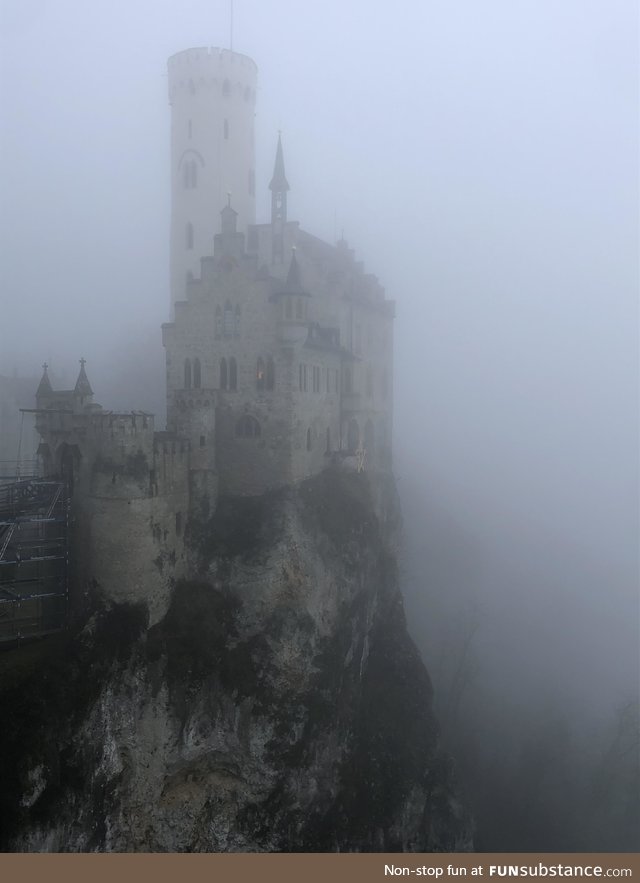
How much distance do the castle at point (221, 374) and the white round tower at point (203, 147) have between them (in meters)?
0.10

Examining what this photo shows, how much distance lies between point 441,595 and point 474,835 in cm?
3781

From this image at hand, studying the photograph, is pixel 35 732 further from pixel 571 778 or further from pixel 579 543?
pixel 579 543

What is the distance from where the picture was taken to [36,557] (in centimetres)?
3772

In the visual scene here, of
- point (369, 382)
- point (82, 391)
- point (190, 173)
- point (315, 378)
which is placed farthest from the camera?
point (369, 382)

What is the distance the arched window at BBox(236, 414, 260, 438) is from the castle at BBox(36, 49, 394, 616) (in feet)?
0.22

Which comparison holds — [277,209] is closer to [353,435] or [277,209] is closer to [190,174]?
[190,174]

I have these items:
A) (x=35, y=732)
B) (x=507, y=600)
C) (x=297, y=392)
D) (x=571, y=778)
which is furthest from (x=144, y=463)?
(x=507, y=600)

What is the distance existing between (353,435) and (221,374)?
53.7ft

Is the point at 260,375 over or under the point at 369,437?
over

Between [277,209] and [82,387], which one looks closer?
[82,387]

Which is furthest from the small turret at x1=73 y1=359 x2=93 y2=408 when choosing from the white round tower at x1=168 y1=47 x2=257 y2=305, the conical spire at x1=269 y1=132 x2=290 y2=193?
the conical spire at x1=269 y1=132 x2=290 y2=193

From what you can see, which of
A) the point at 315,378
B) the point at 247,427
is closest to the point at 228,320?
the point at 247,427

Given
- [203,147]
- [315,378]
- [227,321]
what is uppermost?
[203,147]

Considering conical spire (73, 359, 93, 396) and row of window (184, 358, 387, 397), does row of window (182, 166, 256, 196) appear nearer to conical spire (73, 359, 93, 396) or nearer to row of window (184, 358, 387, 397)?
row of window (184, 358, 387, 397)
